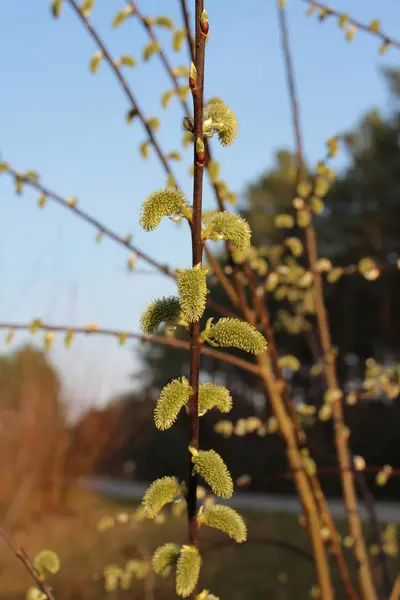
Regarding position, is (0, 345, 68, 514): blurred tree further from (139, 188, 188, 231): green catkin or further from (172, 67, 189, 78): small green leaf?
(139, 188, 188, 231): green catkin

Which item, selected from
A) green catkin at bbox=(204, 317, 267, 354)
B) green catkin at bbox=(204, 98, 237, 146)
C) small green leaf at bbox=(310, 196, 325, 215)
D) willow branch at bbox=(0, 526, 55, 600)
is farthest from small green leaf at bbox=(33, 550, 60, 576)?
small green leaf at bbox=(310, 196, 325, 215)

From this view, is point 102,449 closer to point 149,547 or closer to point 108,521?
point 149,547

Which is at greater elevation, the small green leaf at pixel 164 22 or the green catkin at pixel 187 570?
the small green leaf at pixel 164 22

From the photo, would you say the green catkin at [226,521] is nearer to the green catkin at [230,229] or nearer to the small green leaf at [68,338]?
the green catkin at [230,229]

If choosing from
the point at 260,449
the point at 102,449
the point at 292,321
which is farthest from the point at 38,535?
the point at 260,449

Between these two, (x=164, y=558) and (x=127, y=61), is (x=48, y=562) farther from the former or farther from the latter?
(x=127, y=61)

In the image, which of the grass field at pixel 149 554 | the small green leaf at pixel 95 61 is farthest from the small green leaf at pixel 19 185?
the grass field at pixel 149 554
